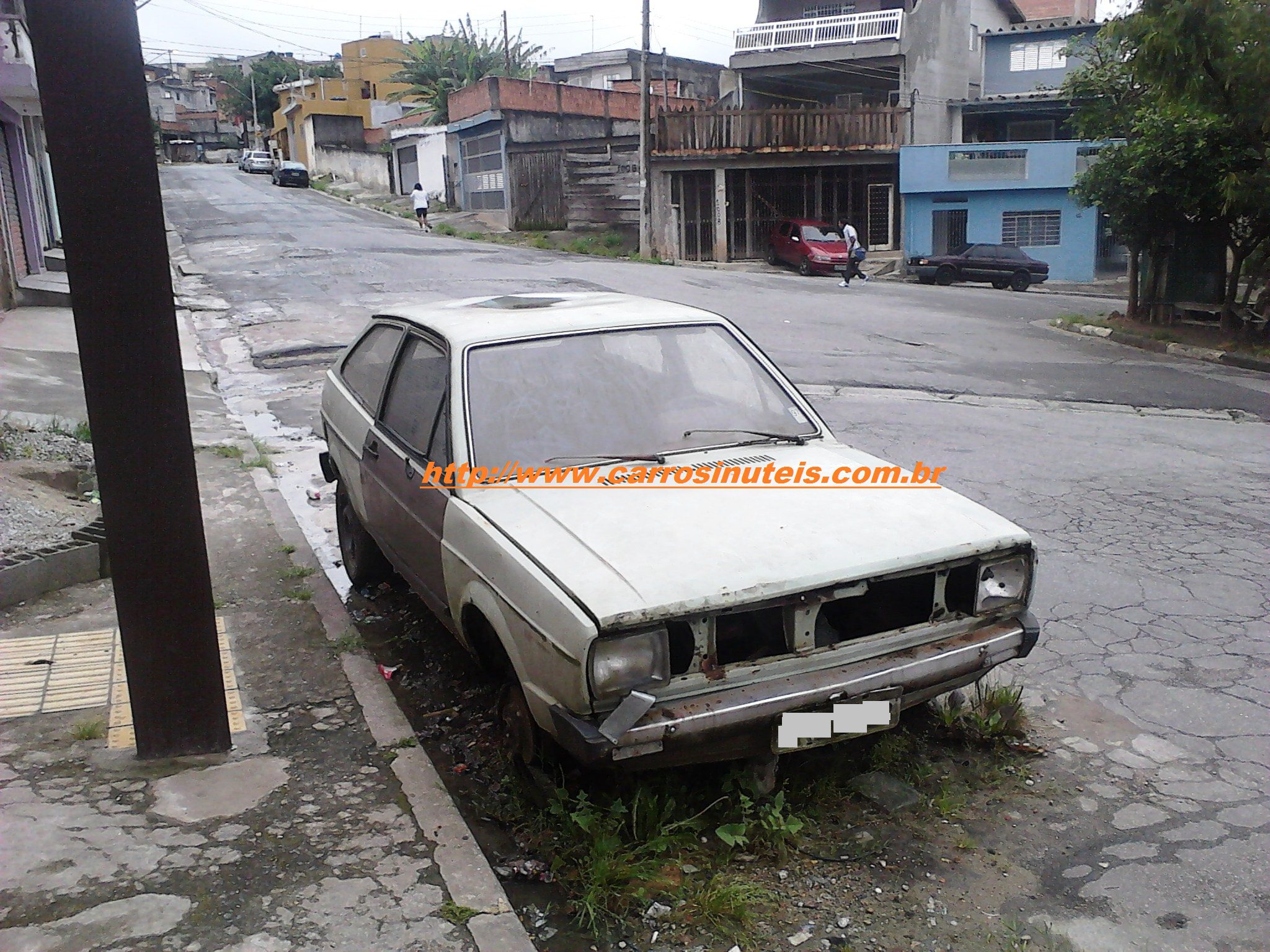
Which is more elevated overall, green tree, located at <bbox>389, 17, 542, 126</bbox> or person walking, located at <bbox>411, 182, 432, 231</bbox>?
green tree, located at <bbox>389, 17, 542, 126</bbox>

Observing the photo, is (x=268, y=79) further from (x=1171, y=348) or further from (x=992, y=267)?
(x=1171, y=348)

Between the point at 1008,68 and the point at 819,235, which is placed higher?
the point at 1008,68

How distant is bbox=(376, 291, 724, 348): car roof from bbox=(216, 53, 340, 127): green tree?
76.5 meters

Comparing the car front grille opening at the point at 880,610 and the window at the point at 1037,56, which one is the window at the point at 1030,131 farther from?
the car front grille opening at the point at 880,610

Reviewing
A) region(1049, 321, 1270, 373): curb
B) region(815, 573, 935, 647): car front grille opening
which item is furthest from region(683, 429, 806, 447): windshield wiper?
region(1049, 321, 1270, 373): curb

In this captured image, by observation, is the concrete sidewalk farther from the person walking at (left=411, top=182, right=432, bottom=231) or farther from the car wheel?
the person walking at (left=411, top=182, right=432, bottom=231)

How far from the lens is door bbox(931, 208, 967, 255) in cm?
2998

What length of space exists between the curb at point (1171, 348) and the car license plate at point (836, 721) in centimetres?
1287

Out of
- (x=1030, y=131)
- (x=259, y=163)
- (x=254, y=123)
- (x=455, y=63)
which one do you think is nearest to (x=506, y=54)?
(x=455, y=63)

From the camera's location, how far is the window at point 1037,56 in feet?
114

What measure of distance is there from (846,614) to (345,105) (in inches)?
2493

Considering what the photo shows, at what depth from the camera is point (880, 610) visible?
365 centimetres

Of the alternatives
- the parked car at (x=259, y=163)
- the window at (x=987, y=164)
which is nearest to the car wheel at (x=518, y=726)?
the window at (x=987, y=164)

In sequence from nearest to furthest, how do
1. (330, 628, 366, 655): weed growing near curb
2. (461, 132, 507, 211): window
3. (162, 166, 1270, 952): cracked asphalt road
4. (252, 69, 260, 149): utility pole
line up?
1. (162, 166, 1270, 952): cracked asphalt road
2. (330, 628, 366, 655): weed growing near curb
3. (461, 132, 507, 211): window
4. (252, 69, 260, 149): utility pole
